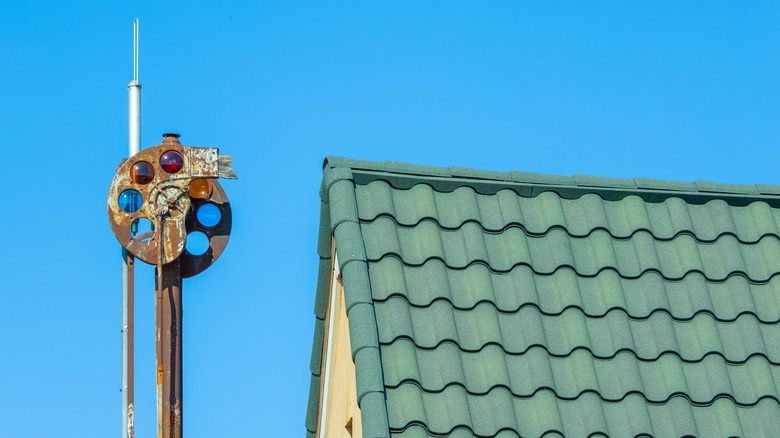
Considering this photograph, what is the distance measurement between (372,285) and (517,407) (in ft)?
3.26

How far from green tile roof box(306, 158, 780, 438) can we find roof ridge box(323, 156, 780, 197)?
1 cm

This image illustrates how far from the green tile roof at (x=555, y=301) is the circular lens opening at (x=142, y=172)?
6806 mm

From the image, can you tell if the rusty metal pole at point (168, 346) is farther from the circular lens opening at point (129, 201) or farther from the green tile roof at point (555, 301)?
the green tile roof at point (555, 301)

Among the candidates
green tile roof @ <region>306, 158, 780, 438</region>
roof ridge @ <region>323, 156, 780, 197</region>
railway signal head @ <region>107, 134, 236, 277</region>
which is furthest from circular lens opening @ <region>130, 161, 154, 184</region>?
roof ridge @ <region>323, 156, 780, 197</region>

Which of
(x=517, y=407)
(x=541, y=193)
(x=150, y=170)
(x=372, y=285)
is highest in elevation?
(x=150, y=170)

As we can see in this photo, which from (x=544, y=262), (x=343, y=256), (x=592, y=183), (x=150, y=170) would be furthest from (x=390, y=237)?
(x=150, y=170)

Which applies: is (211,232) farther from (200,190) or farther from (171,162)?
(171,162)

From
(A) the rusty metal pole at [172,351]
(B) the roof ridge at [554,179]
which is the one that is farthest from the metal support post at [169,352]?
(B) the roof ridge at [554,179]

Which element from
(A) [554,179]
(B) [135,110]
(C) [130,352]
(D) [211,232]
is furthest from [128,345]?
(A) [554,179]

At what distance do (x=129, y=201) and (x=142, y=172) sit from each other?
38 cm

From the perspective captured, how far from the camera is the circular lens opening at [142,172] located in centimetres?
1438

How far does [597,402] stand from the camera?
6508 mm

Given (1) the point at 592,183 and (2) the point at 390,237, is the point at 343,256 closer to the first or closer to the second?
(2) the point at 390,237

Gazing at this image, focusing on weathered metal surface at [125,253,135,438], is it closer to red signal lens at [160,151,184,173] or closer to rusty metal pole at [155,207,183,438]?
rusty metal pole at [155,207,183,438]
